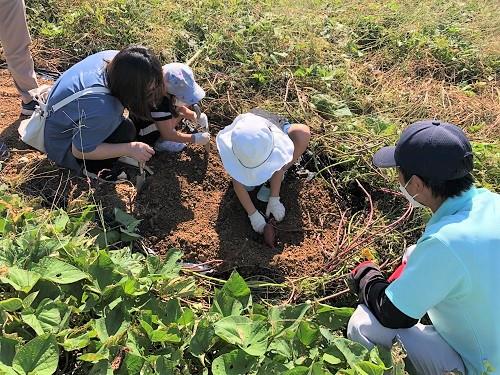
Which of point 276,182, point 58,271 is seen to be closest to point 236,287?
point 58,271

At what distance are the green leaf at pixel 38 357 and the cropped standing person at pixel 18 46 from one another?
74.2 inches

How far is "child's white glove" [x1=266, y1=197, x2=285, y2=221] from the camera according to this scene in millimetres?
2777

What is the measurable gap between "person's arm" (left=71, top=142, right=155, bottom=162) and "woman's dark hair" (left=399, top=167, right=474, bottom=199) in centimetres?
137

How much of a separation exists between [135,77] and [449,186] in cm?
145

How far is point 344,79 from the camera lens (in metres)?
3.64

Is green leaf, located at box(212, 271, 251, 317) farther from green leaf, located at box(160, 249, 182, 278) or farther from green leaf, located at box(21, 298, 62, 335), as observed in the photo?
green leaf, located at box(21, 298, 62, 335)

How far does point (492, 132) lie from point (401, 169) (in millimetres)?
1890

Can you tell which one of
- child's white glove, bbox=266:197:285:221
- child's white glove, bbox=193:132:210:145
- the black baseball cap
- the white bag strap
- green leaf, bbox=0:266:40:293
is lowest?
child's white glove, bbox=266:197:285:221

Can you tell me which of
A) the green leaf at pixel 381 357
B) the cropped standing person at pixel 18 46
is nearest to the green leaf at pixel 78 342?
the green leaf at pixel 381 357

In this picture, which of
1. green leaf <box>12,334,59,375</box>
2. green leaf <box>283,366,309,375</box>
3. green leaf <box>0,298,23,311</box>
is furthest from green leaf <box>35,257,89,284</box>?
green leaf <box>283,366,309,375</box>

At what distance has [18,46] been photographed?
3.08 metres

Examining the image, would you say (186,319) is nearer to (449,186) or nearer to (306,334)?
(306,334)

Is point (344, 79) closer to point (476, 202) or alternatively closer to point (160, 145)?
point (160, 145)

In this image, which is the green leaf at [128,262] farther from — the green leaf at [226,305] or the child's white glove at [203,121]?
the child's white glove at [203,121]
